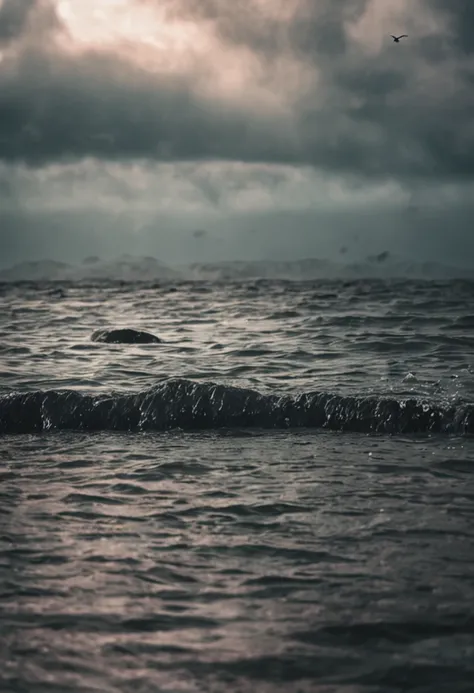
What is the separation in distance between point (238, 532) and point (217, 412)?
5943mm

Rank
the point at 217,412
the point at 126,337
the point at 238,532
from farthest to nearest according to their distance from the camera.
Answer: the point at 126,337
the point at 217,412
the point at 238,532

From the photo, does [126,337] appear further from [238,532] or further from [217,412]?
[238,532]

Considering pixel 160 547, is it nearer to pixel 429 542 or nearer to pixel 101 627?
pixel 101 627

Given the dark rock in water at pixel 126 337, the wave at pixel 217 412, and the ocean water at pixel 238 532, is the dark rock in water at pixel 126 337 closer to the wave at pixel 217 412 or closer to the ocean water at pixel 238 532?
the ocean water at pixel 238 532

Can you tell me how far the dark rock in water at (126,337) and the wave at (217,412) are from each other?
1016 cm

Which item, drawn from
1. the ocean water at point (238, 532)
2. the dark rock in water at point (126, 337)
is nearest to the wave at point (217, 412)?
the ocean water at point (238, 532)

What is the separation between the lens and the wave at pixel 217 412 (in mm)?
12227

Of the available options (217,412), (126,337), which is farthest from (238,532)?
(126,337)

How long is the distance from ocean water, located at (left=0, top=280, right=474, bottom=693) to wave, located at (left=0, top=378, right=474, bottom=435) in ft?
0.11

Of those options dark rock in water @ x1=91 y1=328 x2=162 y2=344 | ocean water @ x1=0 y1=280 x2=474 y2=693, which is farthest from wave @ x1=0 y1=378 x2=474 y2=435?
dark rock in water @ x1=91 y1=328 x2=162 y2=344

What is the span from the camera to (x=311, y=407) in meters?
12.9

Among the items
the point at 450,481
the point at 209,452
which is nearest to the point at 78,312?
the point at 209,452

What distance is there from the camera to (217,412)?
42.8 feet

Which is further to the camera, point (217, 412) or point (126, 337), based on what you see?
point (126, 337)
